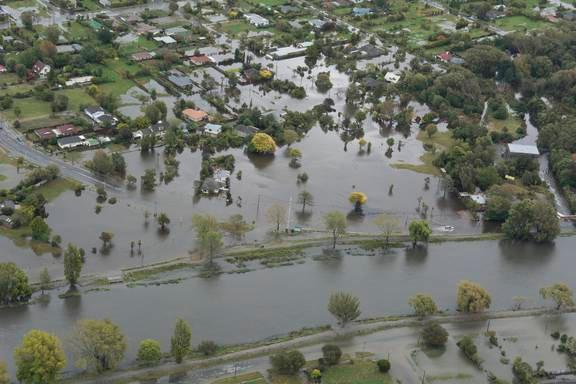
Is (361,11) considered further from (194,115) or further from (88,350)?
(88,350)

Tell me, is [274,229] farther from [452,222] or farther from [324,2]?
[324,2]

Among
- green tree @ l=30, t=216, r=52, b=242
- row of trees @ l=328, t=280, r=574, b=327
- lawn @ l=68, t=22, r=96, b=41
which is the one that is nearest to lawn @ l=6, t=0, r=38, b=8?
lawn @ l=68, t=22, r=96, b=41

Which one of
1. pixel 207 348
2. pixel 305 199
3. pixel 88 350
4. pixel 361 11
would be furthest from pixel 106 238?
pixel 361 11

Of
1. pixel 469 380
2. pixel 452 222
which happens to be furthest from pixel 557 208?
pixel 469 380

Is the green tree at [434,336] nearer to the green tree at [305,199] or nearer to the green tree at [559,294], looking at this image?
the green tree at [559,294]

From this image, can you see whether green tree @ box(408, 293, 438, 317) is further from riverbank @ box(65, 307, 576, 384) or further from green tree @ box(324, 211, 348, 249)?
green tree @ box(324, 211, 348, 249)

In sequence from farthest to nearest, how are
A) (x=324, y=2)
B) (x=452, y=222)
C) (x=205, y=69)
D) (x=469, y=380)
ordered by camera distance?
(x=324, y=2) → (x=205, y=69) → (x=452, y=222) → (x=469, y=380)
